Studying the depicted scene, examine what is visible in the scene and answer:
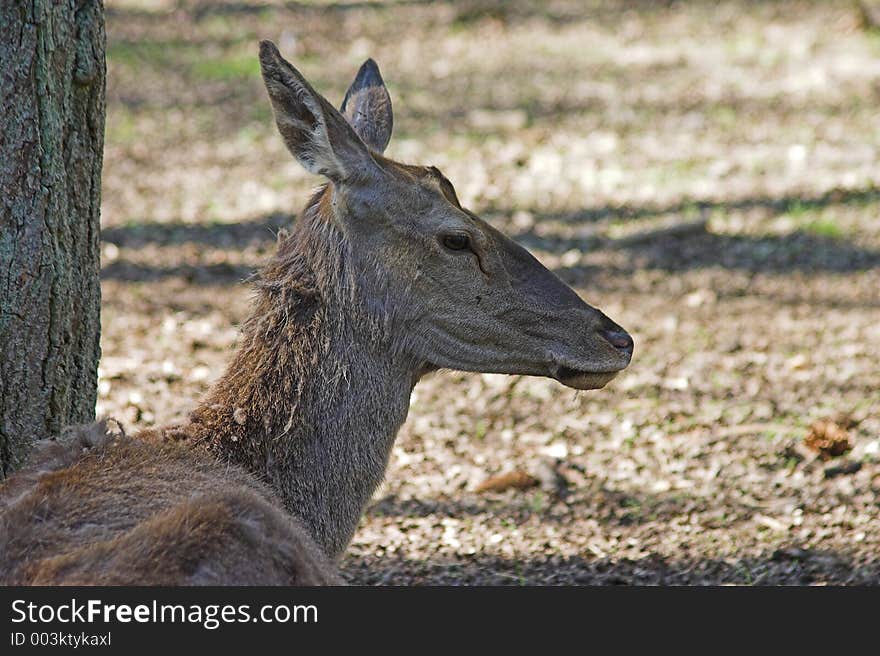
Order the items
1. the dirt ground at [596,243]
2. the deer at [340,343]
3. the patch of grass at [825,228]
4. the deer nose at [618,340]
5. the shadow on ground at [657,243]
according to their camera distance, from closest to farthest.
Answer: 1. the deer at [340,343]
2. the deer nose at [618,340]
3. the dirt ground at [596,243]
4. the shadow on ground at [657,243]
5. the patch of grass at [825,228]

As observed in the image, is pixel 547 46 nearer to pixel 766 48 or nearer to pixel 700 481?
pixel 766 48

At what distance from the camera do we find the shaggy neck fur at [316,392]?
473 cm

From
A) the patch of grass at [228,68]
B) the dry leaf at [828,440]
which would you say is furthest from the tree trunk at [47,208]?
the patch of grass at [228,68]

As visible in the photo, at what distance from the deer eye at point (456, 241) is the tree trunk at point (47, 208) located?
4.63 feet

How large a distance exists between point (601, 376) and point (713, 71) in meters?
8.95

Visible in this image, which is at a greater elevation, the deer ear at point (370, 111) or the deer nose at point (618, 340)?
the deer ear at point (370, 111)

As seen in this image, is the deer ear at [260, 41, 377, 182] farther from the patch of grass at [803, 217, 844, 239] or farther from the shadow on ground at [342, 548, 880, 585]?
the patch of grass at [803, 217, 844, 239]

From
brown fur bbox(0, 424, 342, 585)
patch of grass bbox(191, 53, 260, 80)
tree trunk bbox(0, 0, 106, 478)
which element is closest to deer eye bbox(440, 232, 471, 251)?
brown fur bbox(0, 424, 342, 585)

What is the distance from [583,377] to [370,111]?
148 centimetres

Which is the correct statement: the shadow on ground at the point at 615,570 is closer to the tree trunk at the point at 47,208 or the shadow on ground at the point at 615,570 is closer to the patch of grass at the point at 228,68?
the tree trunk at the point at 47,208

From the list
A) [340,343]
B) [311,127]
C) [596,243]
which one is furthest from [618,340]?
[596,243]

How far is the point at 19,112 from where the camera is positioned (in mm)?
4855

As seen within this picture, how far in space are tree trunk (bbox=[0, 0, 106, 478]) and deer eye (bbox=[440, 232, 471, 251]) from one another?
4.63ft

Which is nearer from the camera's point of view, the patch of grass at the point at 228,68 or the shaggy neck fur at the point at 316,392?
the shaggy neck fur at the point at 316,392
